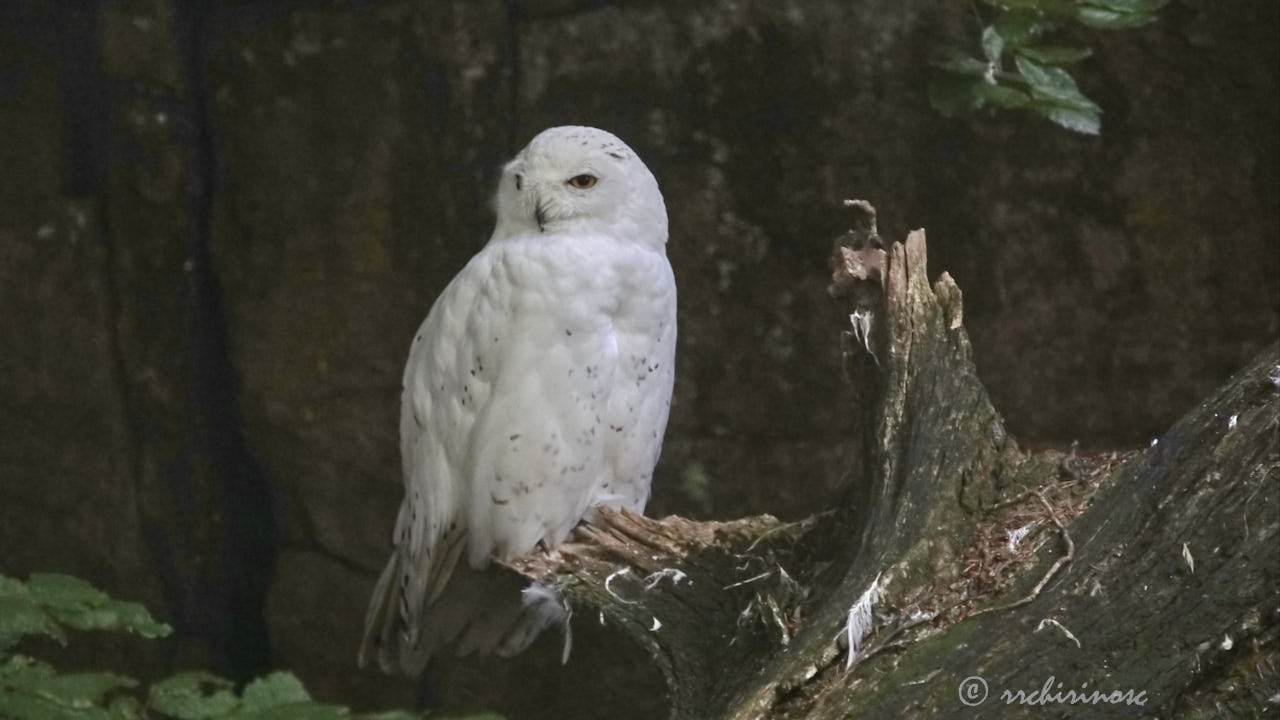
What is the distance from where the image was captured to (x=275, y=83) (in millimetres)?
3438

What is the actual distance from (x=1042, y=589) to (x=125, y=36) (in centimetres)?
261

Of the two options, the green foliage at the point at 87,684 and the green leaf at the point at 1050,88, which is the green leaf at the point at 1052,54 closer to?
the green leaf at the point at 1050,88

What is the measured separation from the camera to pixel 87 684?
1690mm

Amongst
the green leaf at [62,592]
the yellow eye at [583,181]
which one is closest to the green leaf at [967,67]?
the yellow eye at [583,181]

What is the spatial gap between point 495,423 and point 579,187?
17.3 inches

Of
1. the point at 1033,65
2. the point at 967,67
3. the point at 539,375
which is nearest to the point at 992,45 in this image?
the point at 967,67

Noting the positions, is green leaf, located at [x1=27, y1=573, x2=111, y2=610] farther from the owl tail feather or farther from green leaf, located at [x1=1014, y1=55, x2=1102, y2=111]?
green leaf, located at [x1=1014, y1=55, x2=1102, y2=111]

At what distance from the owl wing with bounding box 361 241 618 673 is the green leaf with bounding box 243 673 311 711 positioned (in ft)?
2.79

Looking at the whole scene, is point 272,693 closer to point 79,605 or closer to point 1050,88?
point 79,605

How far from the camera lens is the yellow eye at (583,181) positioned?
102 inches

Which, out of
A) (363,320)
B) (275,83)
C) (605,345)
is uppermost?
(275,83)

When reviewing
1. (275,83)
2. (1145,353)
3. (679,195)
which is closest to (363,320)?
(275,83)

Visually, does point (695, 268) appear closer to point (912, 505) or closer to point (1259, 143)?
point (1259, 143)

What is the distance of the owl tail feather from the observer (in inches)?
109
